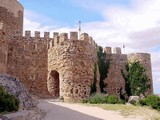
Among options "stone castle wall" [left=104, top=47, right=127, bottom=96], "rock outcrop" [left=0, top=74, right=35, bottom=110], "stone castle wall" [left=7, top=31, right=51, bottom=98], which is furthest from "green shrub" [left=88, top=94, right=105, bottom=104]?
"rock outcrop" [left=0, top=74, right=35, bottom=110]

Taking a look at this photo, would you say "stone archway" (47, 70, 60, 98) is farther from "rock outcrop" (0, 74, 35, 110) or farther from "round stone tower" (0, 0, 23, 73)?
"rock outcrop" (0, 74, 35, 110)

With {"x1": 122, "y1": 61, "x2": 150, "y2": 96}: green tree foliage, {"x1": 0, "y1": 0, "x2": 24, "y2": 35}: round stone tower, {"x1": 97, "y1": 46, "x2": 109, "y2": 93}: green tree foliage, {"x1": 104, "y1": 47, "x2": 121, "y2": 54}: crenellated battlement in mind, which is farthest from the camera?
{"x1": 104, "y1": 47, "x2": 121, "y2": 54}: crenellated battlement

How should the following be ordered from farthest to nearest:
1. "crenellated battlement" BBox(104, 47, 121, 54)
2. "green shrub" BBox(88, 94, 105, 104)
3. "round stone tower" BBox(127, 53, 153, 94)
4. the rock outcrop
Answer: "round stone tower" BBox(127, 53, 153, 94), "crenellated battlement" BBox(104, 47, 121, 54), "green shrub" BBox(88, 94, 105, 104), the rock outcrop

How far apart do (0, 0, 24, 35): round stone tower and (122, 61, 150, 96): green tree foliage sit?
9.86 m

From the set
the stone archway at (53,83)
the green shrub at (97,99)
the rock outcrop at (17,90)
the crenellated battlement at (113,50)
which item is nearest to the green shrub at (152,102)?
the green shrub at (97,99)

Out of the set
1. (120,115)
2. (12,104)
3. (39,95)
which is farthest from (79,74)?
(12,104)

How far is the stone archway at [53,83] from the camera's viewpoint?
23578 mm

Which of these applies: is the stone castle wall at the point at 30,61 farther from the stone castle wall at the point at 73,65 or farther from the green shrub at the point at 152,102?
the green shrub at the point at 152,102

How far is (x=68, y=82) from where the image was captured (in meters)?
21.4

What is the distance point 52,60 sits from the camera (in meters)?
23.1

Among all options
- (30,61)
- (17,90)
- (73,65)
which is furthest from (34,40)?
(17,90)

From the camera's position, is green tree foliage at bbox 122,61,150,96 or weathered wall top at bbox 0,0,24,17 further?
weathered wall top at bbox 0,0,24,17

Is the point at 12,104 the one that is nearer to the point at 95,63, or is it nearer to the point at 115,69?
the point at 95,63

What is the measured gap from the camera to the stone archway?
23578 mm
